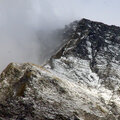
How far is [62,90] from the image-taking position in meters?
48.4

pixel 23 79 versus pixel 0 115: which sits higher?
pixel 23 79

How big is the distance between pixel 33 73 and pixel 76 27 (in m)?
38.0

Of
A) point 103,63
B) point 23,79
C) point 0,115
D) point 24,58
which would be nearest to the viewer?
point 0,115

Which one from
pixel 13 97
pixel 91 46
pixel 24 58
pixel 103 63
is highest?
pixel 24 58

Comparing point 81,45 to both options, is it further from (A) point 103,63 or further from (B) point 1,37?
(B) point 1,37

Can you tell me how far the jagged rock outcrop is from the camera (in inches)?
1774

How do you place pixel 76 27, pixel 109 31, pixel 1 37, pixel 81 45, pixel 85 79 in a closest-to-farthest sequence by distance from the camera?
1. pixel 85 79
2. pixel 81 45
3. pixel 109 31
4. pixel 76 27
5. pixel 1 37

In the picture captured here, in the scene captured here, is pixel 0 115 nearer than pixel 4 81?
Yes

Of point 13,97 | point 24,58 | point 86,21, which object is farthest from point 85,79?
point 24,58

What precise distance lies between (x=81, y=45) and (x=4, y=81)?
27.4 meters

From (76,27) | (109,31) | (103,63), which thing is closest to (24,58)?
(76,27)

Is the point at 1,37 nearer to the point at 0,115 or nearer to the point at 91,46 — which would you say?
the point at 91,46

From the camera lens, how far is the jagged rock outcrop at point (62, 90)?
45062 mm

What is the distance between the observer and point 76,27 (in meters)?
84.3
